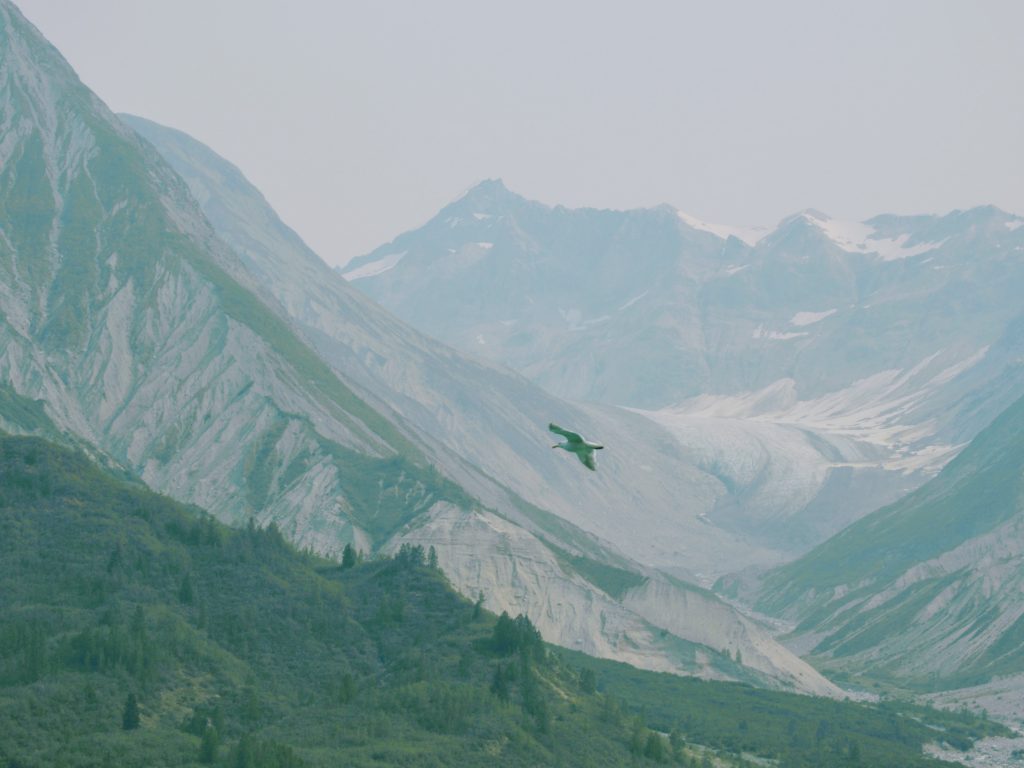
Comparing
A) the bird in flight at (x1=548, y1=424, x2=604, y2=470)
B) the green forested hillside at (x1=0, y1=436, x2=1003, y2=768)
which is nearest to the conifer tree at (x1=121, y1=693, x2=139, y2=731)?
the green forested hillside at (x1=0, y1=436, x2=1003, y2=768)

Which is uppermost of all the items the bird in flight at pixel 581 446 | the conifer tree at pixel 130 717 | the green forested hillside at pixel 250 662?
the bird in flight at pixel 581 446

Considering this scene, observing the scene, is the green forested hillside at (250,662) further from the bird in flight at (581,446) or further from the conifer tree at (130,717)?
the bird in flight at (581,446)

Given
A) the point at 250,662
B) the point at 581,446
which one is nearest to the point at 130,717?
the point at 250,662

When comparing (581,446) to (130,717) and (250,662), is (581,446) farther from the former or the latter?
(250,662)

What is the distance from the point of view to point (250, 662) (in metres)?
157

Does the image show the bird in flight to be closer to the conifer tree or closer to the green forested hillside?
the green forested hillside

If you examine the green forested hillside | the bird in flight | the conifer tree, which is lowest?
the conifer tree

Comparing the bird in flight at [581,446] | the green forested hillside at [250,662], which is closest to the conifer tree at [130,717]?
the green forested hillside at [250,662]

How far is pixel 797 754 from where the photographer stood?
189 metres

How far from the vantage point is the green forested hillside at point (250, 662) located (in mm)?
A: 134125

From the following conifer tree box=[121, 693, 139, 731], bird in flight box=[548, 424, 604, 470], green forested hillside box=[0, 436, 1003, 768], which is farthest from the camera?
green forested hillside box=[0, 436, 1003, 768]

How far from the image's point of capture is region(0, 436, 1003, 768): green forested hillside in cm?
13412

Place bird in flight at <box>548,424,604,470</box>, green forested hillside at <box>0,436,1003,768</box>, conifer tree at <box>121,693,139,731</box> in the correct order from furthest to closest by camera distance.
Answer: green forested hillside at <box>0,436,1003,768</box>, conifer tree at <box>121,693,139,731</box>, bird in flight at <box>548,424,604,470</box>

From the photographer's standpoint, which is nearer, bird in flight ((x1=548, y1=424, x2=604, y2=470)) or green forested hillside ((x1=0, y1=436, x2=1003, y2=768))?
bird in flight ((x1=548, y1=424, x2=604, y2=470))
